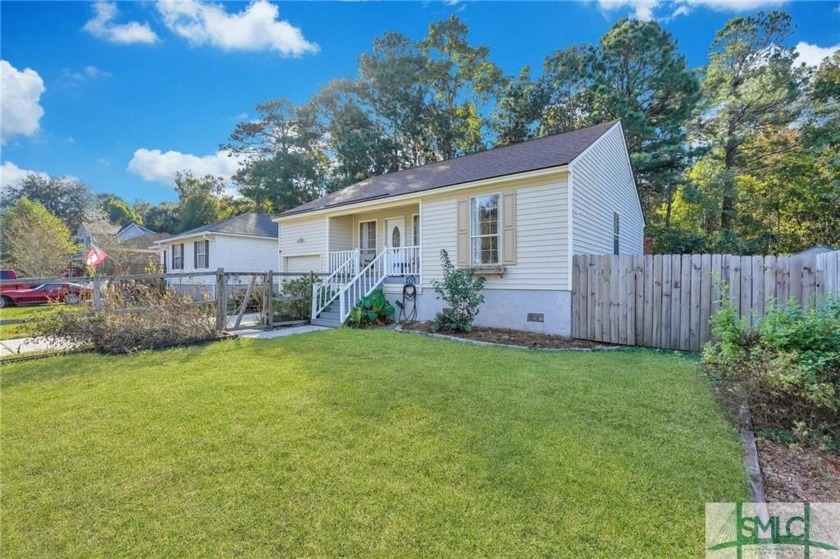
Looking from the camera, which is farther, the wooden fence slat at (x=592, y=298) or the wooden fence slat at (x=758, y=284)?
the wooden fence slat at (x=592, y=298)

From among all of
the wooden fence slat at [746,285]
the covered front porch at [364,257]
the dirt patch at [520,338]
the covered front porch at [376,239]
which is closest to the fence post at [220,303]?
the covered front porch at [364,257]

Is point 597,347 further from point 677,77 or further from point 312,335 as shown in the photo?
point 677,77

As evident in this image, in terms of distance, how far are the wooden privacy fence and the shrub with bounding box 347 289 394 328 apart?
4535mm

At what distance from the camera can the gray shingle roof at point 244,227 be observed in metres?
18.1

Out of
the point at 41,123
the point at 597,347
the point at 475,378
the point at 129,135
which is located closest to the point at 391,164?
the point at 129,135

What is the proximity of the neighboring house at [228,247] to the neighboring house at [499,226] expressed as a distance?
6822mm

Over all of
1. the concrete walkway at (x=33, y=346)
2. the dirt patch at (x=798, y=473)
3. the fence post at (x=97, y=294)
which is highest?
the fence post at (x=97, y=294)

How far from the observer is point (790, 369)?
10.1 feet

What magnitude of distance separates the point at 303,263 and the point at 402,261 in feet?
16.5

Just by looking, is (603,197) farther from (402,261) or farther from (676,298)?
(402,261)

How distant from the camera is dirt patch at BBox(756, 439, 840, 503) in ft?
7.75

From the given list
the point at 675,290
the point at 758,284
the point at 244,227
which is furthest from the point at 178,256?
the point at 758,284

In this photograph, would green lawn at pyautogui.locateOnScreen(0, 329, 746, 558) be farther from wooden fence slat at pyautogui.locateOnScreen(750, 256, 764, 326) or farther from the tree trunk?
the tree trunk

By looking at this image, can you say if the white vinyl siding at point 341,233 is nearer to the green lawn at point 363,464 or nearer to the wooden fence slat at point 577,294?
the wooden fence slat at point 577,294
